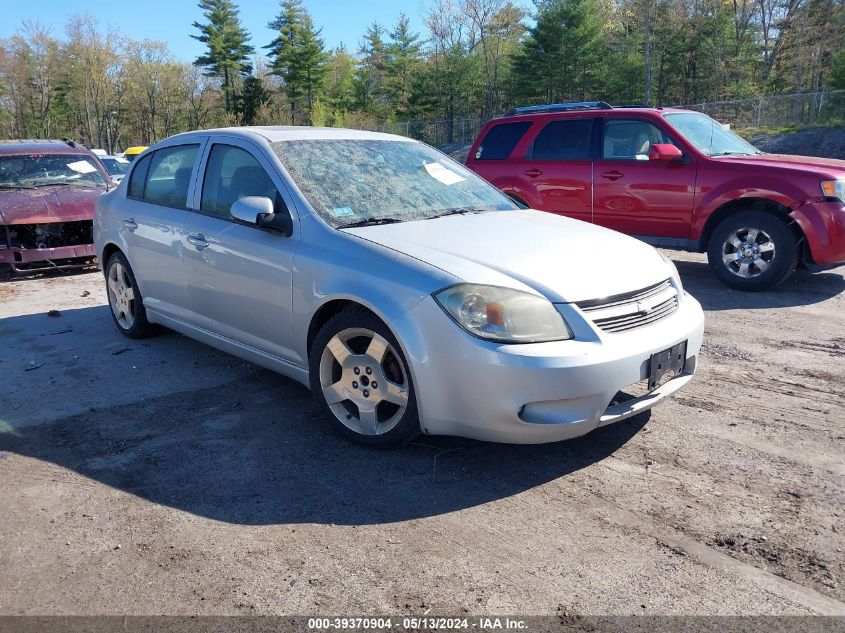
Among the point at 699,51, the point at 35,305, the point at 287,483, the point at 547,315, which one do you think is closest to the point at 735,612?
the point at 547,315

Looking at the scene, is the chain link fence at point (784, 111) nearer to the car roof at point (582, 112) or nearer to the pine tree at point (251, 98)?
the car roof at point (582, 112)

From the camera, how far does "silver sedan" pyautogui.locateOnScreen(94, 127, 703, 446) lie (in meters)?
3.24

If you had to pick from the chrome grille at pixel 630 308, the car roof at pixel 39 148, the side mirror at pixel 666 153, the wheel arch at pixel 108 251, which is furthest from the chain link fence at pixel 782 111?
the chrome grille at pixel 630 308

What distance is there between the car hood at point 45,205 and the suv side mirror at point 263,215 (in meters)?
5.83

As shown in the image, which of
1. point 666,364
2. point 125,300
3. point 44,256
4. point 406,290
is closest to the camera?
point 406,290

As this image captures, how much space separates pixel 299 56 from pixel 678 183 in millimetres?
62197

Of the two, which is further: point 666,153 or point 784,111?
point 784,111

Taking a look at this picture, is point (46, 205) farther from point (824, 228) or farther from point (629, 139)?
point (824, 228)

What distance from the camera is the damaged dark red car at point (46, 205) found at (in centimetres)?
884

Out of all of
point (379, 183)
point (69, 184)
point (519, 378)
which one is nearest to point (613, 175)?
point (379, 183)

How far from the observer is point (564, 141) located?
28.7ft

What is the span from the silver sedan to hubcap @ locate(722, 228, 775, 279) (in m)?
3.56

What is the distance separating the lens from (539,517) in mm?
3080

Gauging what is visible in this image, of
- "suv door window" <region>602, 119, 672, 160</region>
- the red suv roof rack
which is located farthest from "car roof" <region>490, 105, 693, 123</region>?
"suv door window" <region>602, 119, 672, 160</region>
